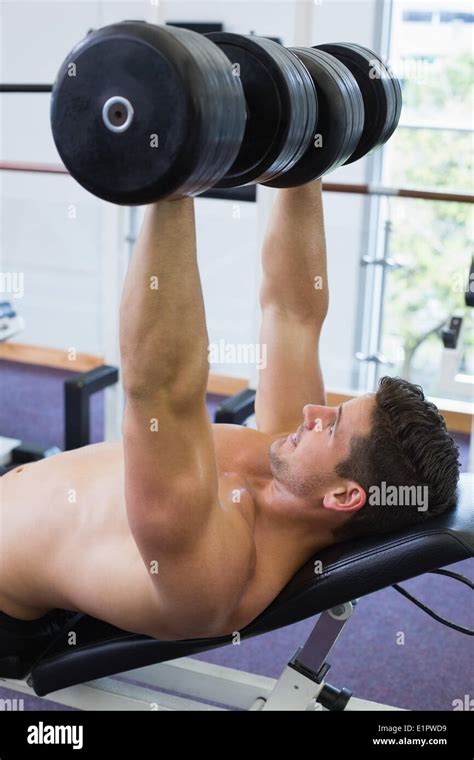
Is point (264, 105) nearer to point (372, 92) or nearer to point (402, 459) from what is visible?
point (372, 92)

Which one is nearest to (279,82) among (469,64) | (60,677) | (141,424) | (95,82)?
(95,82)

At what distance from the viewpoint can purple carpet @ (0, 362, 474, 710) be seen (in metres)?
2.23

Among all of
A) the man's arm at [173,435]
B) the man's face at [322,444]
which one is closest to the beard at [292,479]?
the man's face at [322,444]

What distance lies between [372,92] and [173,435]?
765mm

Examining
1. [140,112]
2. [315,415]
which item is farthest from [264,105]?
[315,415]

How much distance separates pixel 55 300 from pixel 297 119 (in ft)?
10.7

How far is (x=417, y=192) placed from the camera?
2.76m

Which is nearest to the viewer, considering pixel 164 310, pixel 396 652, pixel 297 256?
pixel 164 310

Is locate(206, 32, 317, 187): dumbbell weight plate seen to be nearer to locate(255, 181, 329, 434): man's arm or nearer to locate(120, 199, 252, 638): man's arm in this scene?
locate(120, 199, 252, 638): man's arm

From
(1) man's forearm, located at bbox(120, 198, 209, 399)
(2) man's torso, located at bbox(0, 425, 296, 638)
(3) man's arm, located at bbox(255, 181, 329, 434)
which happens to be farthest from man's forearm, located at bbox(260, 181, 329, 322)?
(1) man's forearm, located at bbox(120, 198, 209, 399)

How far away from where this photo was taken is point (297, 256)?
1.82 m

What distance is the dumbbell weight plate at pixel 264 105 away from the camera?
117 centimetres

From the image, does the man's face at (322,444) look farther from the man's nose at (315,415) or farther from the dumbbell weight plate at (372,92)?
the dumbbell weight plate at (372,92)

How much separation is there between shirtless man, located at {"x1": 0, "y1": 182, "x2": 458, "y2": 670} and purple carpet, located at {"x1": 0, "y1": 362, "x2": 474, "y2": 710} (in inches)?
27.2
